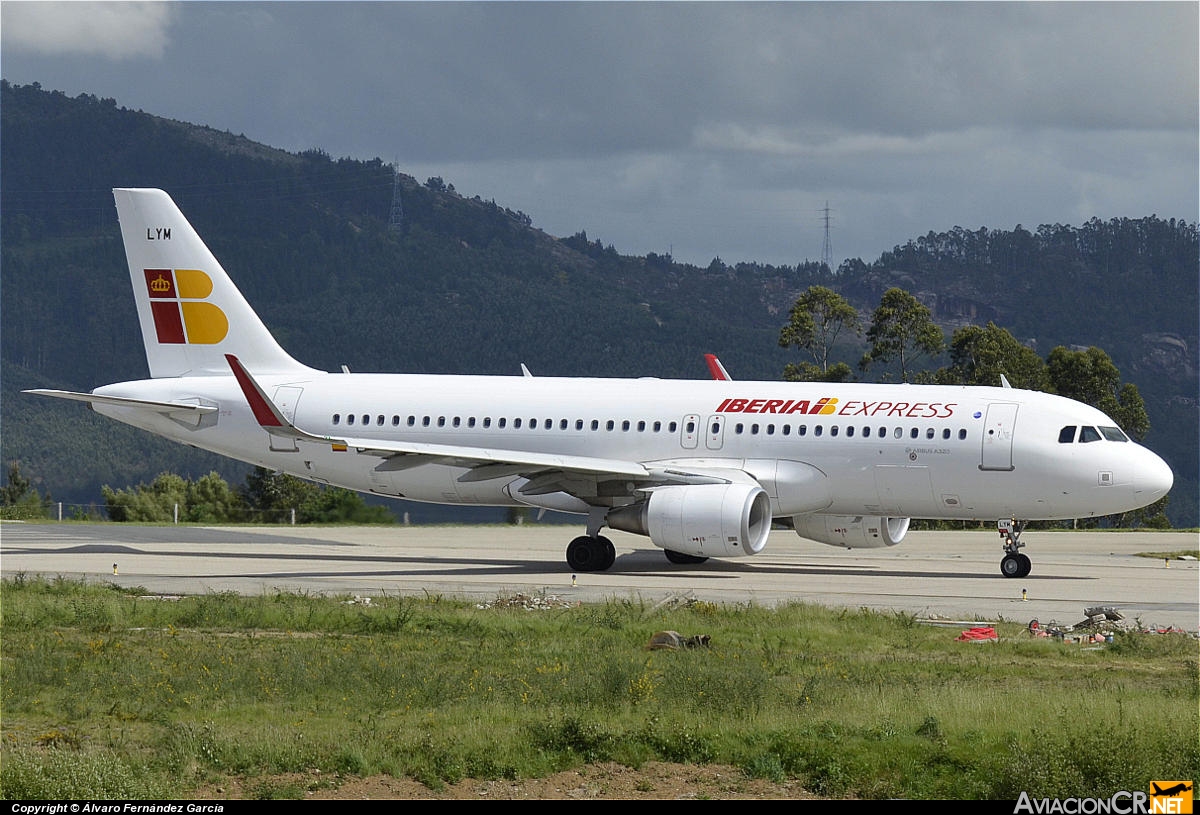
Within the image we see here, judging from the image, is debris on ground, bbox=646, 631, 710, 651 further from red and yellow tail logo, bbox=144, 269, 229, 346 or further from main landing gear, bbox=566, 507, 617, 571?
red and yellow tail logo, bbox=144, 269, 229, 346

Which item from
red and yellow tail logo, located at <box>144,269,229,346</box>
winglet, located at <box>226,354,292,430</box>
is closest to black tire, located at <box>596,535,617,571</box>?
winglet, located at <box>226,354,292,430</box>

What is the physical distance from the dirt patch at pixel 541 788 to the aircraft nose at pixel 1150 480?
61.8ft

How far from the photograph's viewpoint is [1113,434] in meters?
29.9

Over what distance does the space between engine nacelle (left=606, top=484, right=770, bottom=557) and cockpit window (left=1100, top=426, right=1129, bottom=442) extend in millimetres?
6745

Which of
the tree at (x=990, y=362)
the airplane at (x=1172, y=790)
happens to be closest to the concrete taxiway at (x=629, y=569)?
the airplane at (x=1172, y=790)

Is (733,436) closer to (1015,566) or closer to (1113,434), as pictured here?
(1015,566)

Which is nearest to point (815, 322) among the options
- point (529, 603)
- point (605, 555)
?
point (605, 555)

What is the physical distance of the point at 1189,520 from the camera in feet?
530

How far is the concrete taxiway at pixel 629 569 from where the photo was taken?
83.7 ft

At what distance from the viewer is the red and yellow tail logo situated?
36.3 m

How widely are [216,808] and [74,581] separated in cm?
1677

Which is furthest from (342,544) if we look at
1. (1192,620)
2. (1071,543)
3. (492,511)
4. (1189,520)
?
(1189,520)

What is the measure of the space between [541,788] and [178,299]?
87.2 ft

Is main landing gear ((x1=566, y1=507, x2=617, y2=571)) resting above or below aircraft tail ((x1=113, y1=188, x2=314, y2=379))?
below
